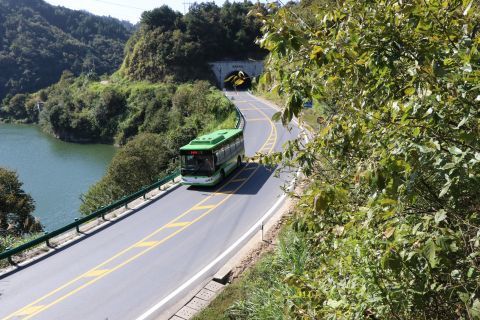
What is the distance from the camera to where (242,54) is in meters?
82.7

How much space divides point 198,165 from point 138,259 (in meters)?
7.34

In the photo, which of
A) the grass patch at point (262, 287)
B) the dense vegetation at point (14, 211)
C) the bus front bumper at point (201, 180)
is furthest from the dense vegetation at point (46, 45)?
the grass patch at point (262, 287)

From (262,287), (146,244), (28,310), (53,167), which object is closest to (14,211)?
(146,244)

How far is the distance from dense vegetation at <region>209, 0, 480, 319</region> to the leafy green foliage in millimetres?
21876

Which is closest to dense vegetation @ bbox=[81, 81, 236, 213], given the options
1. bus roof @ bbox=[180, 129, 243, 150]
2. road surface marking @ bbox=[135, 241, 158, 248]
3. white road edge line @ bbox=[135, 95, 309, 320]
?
bus roof @ bbox=[180, 129, 243, 150]

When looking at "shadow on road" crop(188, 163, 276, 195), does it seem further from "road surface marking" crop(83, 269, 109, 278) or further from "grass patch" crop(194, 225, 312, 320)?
"grass patch" crop(194, 225, 312, 320)

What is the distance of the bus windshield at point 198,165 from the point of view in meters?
19.7

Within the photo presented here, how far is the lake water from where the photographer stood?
115 feet

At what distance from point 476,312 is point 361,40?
2203 mm

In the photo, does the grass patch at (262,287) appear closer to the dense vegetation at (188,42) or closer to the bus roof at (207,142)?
the bus roof at (207,142)

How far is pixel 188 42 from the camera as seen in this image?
7606 centimetres

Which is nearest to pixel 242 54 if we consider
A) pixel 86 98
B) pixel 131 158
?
pixel 86 98

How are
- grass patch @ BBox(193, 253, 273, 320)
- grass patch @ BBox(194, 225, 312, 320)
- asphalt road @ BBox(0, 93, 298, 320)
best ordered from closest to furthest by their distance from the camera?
grass patch @ BBox(194, 225, 312, 320)
grass patch @ BBox(193, 253, 273, 320)
asphalt road @ BBox(0, 93, 298, 320)

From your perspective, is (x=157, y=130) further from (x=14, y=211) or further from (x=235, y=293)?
(x=235, y=293)
